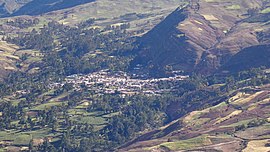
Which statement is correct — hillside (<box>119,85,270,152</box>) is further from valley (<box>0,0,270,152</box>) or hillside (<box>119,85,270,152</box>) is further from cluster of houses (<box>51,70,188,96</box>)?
cluster of houses (<box>51,70,188,96</box>)

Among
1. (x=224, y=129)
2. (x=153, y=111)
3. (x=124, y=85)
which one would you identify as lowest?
(x=153, y=111)

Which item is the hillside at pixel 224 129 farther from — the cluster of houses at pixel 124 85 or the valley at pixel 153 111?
the cluster of houses at pixel 124 85

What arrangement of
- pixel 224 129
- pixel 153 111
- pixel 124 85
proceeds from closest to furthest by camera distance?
pixel 224 129 → pixel 153 111 → pixel 124 85

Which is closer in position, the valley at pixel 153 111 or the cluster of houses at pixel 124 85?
the valley at pixel 153 111

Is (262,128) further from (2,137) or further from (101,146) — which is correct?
(2,137)

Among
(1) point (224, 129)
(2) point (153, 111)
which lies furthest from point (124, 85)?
(1) point (224, 129)

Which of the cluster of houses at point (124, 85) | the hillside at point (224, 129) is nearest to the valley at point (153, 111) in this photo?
the hillside at point (224, 129)

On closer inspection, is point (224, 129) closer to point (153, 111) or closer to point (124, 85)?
point (153, 111)

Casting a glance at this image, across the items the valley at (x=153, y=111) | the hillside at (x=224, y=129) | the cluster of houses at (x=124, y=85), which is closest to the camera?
the hillside at (x=224, y=129)

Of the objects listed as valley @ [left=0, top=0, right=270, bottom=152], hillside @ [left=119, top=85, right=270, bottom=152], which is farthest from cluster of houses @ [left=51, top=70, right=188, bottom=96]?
hillside @ [left=119, top=85, right=270, bottom=152]
